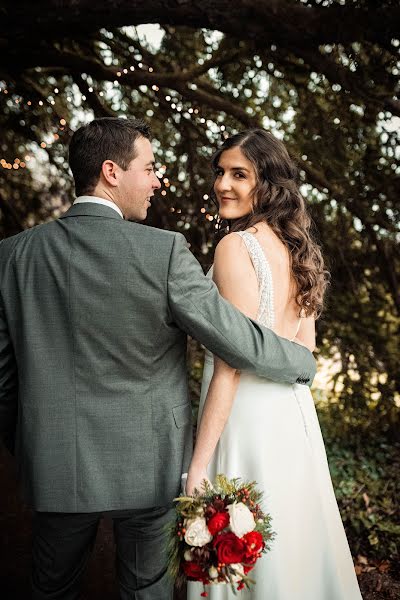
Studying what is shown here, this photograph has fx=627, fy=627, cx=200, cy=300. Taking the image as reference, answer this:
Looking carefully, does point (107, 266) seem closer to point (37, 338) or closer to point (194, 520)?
point (37, 338)

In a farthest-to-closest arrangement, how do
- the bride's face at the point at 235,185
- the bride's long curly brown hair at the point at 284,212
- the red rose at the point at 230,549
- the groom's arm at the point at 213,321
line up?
the bride's face at the point at 235,185, the bride's long curly brown hair at the point at 284,212, the groom's arm at the point at 213,321, the red rose at the point at 230,549

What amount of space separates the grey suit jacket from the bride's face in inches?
22.5

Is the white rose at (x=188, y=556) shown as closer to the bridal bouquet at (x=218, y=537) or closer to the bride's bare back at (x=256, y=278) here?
the bridal bouquet at (x=218, y=537)

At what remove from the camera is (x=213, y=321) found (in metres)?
1.79

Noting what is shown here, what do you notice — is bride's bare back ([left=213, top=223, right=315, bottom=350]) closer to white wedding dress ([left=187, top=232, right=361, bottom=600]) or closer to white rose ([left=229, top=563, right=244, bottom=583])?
white wedding dress ([left=187, top=232, right=361, bottom=600])

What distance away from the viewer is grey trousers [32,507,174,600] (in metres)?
1.94

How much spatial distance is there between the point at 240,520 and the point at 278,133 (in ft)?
12.3

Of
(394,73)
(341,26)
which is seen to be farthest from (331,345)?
(341,26)

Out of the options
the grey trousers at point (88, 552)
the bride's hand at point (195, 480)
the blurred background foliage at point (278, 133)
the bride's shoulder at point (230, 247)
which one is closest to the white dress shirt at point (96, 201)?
the bride's shoulder at point (230, 247)

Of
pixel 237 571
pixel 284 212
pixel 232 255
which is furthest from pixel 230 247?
pixel 237 571

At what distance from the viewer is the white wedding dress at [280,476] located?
2066mm

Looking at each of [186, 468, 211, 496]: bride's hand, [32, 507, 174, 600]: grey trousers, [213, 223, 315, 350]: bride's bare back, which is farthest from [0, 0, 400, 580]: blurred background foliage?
[186, 468, 211, 496]: bride's hand

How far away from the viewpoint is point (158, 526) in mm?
2016

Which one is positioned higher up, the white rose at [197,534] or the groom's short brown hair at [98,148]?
the groom's short brown hair at [98,148]
